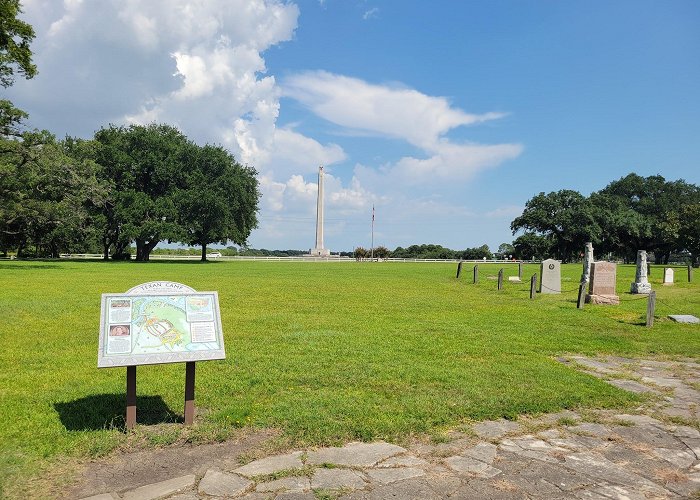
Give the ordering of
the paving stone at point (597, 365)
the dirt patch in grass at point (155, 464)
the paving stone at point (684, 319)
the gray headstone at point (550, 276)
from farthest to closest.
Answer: the gray headstone at point (550, 276) → the paving stone at point (684, 319) → the paving stone at point (597, 365) → the dirt patch in grass at point (155, 464)

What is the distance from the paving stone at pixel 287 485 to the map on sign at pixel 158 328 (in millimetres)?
1345

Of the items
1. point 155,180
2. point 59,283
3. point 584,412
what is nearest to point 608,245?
point 155,180

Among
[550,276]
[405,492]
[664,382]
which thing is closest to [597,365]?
[664,382]

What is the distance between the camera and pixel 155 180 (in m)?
50.1

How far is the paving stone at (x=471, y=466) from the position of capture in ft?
12.7

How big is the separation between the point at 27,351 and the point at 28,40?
21.2 m

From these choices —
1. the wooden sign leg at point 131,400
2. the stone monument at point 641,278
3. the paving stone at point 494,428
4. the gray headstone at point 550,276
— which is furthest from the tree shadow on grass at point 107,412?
the stone monument at point 641,278

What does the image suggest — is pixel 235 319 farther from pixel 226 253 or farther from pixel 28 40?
pixel 226 253

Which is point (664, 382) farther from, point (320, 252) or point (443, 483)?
point (320, 252)

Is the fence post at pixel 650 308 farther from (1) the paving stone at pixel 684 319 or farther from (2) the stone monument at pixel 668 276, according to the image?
(2) the stone monument at pixel 668 276

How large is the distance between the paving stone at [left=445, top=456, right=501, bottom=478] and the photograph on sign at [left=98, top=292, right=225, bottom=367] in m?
2.15

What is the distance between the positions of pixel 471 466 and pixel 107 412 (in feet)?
11.6

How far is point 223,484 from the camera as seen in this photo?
3.66m

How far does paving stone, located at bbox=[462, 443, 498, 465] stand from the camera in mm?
4129
